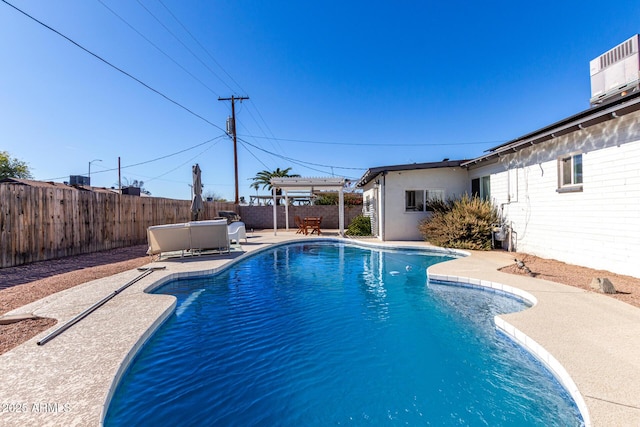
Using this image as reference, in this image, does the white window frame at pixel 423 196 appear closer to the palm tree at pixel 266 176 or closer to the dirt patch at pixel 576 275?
the dirt patch at pixel 576 275

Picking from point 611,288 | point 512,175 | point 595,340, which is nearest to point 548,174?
point 512,175

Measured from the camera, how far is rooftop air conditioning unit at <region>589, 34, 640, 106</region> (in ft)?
24.3

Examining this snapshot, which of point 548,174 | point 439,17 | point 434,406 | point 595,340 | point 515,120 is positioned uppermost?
point 439,17

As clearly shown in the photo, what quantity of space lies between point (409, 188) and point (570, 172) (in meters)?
5.83

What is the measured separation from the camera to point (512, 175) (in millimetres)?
9656

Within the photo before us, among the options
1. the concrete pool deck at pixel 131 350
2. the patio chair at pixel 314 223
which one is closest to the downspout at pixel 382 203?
the patio chair at pixel 314 223

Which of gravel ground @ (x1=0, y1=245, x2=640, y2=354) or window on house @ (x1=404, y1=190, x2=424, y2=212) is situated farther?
window on house @ (x1=404, y1=190, x2=424, y2=212)

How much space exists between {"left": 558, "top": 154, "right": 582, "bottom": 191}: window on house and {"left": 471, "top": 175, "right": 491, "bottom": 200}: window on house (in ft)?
11.6

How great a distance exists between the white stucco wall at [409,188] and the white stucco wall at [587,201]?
9.44 feet

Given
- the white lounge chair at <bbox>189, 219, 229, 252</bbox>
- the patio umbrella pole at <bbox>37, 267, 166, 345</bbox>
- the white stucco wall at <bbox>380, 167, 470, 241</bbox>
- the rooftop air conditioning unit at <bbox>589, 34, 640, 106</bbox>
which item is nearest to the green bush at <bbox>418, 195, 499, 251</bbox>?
the white stucco wall at <bbox>380, 167, 470, 241</bbox>

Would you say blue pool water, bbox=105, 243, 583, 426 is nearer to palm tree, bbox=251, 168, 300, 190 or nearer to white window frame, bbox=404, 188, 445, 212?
white window frame, bbox=404, 188, 445, 212

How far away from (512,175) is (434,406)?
30.5ft

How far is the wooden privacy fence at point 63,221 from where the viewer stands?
281 inches

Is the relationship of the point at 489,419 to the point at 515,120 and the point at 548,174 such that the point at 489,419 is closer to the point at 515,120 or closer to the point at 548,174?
the point at 548,174
